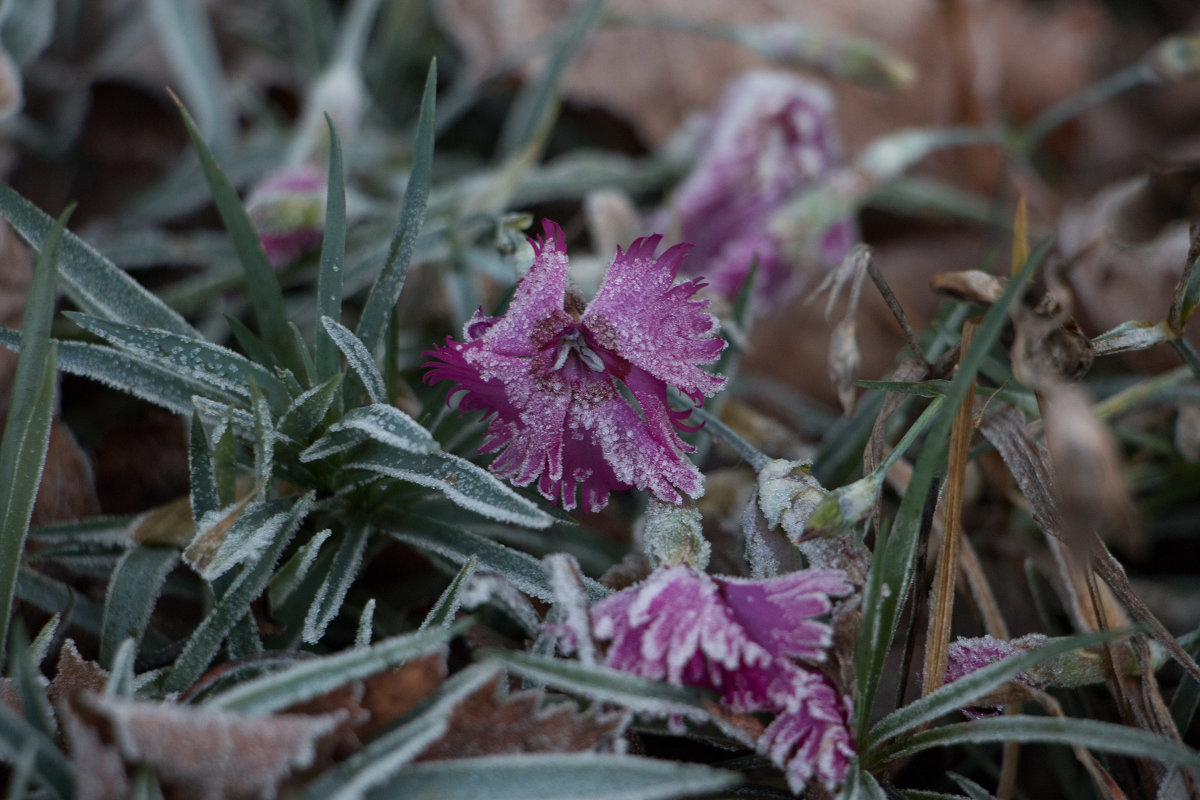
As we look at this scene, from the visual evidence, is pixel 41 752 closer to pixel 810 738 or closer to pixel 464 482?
pixel 464 482

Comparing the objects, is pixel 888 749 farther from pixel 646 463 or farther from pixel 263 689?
pixel 263 689

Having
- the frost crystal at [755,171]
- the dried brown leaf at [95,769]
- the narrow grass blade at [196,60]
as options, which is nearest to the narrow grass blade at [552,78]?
the frost crystal at [755,171]

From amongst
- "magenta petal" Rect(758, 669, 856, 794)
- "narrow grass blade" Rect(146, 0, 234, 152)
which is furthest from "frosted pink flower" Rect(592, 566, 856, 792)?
"narrow grass blade" Rect(146, 0, 234, 152)

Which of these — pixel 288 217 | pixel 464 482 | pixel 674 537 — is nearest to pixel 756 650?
pixel 674 537

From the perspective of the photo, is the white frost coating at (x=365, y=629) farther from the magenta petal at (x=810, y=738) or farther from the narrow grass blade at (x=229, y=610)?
the magenta petal at (x=810, y=738)

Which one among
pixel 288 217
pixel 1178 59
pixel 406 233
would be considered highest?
pixel 1178 59

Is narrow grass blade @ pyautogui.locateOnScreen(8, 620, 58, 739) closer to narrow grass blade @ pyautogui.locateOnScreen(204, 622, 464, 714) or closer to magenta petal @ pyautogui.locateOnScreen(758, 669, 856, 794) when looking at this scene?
narrow grass blade @ pyautogui.locateOnScreen(204, 622, 464, 714)
